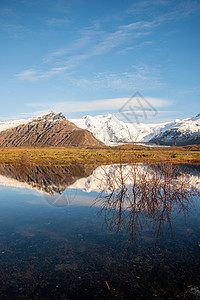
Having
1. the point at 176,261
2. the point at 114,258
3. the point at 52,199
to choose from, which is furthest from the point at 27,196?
the point at 176,261

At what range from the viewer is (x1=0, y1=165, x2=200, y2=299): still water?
6.18m

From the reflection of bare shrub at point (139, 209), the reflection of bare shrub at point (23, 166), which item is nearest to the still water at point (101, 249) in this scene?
the reflection of bare shrub at point (139, 209)

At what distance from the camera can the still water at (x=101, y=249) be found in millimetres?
6184

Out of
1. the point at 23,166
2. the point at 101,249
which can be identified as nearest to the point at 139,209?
the point at 101,249

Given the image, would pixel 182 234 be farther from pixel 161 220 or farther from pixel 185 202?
pixel 185 202

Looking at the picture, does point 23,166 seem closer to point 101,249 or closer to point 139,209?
point 139,209

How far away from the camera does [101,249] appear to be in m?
8.45

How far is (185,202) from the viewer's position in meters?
15.2

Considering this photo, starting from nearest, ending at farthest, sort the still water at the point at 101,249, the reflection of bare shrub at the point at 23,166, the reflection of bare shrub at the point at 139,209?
the still water at the point at 101,249
the reflection of bare shrub at the point at 139,209
the reflection of bare shrub at the point at 23,166

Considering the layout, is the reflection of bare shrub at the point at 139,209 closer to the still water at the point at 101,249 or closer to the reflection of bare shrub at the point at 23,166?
the still water at the point at 101,249

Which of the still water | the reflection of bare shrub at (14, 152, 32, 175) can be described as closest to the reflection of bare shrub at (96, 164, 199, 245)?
the still water

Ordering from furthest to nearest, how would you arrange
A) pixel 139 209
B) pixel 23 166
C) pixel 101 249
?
pixel 23 166 < pixel 139 209 < pixel 101 249

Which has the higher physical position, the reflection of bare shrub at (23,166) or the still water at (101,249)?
the reflection of bare shrub at (23,166)

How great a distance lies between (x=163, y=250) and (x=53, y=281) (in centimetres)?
404
